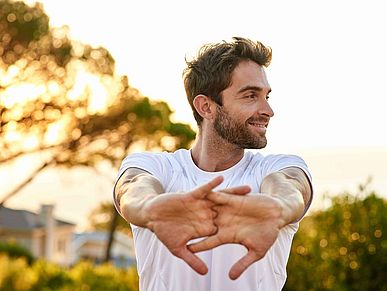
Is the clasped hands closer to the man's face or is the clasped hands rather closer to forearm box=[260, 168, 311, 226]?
forearm box=[260, 168, 311, 226]

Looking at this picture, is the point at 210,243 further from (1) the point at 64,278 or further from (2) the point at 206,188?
(1) the point at 64,278

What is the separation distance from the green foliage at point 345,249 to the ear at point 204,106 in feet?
31.2

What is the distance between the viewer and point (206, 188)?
2.78 meters

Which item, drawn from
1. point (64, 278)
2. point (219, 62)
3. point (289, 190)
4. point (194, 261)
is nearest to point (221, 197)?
point (194, 261)

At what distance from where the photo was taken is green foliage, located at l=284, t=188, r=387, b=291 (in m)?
13.2

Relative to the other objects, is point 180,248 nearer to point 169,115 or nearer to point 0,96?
point 0,96

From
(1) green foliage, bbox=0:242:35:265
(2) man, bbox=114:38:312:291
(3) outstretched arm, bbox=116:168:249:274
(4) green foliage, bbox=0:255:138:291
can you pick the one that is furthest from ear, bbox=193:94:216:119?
(1) green foliage, bbox=0:242:35:265

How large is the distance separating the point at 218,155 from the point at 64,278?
1836 cm

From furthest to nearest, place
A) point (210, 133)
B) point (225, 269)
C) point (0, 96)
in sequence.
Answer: point (0, 96)
point (210, 133)
point (225, 269)

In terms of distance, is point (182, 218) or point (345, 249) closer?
point (182, 218)

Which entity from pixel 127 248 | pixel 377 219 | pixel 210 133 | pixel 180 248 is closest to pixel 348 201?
pixel 377 219

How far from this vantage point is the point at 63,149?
23.9m

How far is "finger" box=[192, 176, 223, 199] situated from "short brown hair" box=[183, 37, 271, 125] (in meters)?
0.91

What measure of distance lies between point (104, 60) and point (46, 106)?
5.65ft
